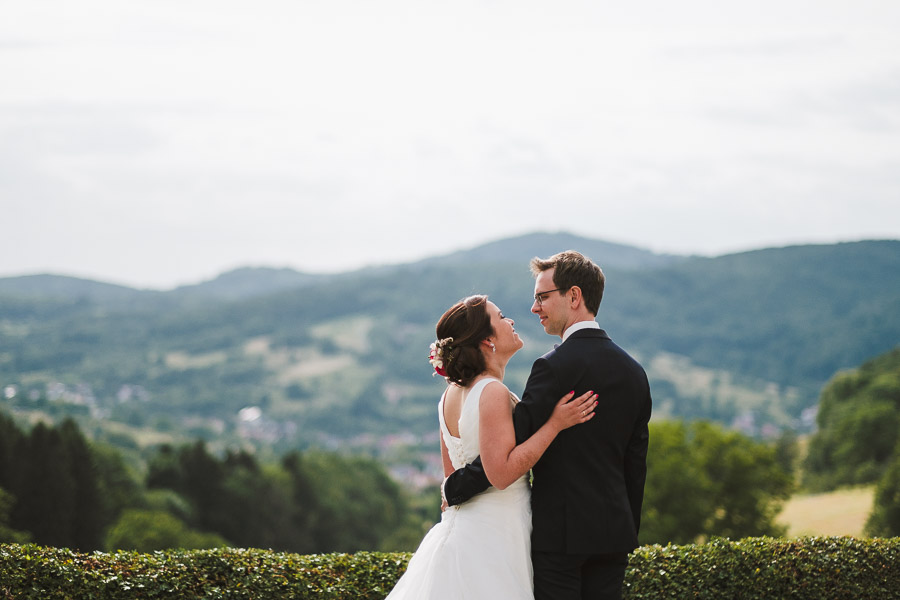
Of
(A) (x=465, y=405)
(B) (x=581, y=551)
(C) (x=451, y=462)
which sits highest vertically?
(A) (x=465, y=405)

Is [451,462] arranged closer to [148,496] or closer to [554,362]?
[554,362]

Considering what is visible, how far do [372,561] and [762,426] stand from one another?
175 meters

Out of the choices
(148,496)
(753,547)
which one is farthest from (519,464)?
(148,496)

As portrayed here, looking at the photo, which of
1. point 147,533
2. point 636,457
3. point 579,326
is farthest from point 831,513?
point 579,326

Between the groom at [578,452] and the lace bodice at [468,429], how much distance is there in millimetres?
91

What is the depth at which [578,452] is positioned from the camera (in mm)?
4570

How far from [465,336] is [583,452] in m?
0.88

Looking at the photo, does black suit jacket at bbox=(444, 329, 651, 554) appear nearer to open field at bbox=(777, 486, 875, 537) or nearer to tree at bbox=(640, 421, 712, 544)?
open field at bbox=(777, 486, 875, 537)

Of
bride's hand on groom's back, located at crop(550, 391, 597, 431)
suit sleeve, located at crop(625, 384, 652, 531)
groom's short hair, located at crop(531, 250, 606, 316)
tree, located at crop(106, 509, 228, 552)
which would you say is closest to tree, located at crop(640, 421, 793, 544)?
tree, located at crop(106, 509, 228, 552)

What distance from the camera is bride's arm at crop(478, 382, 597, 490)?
445 centimetres

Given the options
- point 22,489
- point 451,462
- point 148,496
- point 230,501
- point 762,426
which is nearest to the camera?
point 451,462

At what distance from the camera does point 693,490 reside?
4666 centimetres

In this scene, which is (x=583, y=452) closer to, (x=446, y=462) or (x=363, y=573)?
(x=446, y=462)

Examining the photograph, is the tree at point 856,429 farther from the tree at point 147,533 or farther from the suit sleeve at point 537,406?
the suit sleeve at point 537,406
